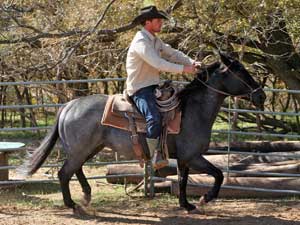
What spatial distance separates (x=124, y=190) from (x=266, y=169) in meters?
1.98

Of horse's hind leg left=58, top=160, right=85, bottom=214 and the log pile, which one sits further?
the log pile

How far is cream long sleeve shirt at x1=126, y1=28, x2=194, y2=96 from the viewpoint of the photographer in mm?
6203

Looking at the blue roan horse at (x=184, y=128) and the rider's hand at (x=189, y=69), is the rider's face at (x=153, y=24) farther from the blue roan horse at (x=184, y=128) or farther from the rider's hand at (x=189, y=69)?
the blue roan horse at (x=184, y=128)

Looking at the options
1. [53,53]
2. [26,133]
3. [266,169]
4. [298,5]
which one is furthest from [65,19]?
[26,133]

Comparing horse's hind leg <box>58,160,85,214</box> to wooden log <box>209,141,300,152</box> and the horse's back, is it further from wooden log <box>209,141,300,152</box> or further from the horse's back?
wooden log <box>209,141,300,152</box>

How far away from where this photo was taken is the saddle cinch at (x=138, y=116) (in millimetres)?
6551

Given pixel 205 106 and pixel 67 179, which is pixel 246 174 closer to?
pixel 205 106

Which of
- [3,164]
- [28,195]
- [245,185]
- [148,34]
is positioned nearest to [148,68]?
[148,34]

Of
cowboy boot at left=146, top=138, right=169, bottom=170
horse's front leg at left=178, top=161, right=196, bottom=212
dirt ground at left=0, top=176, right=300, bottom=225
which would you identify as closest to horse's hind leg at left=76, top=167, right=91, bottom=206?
dirt ground at left=0, top=176, right=300, bottom=225

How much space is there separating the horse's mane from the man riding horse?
0.25m

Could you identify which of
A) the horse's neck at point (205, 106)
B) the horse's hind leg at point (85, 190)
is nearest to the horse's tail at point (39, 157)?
the horse's hind leg at point (85, 190)

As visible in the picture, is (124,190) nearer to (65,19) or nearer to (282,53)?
(65,19)

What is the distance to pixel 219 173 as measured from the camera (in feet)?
21.9

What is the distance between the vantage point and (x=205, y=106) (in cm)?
678
